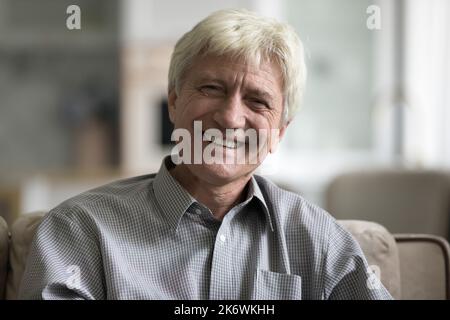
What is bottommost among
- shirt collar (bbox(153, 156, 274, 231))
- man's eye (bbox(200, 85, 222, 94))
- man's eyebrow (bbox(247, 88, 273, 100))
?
shirt collar (bbox(153, 156, 274, 231))

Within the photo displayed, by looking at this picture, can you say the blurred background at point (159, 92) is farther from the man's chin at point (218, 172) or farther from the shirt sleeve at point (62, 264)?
the shirt sleeve at point (62, 264)

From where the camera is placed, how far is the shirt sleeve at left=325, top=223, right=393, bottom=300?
1.21 m

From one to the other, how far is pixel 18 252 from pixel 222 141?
42cm

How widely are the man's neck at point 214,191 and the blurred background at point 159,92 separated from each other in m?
2.89

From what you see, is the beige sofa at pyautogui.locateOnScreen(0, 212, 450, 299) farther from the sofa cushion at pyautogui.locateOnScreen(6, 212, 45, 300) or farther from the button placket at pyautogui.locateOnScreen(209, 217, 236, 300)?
the button placket at pyautogui.locateOnScreen(209, 217, 236, 300)

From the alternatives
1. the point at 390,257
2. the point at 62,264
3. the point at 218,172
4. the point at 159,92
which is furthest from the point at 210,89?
the point at 159,92

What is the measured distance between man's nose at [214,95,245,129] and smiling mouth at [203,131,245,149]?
0.02 metres

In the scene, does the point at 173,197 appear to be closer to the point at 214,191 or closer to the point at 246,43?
the point at 214,191

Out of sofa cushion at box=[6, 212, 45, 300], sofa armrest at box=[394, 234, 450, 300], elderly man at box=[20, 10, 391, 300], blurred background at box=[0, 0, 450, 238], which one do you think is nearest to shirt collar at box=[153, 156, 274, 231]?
elderly man at box=[20, 10, 391, 300]

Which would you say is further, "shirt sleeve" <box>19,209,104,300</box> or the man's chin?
the man's chin

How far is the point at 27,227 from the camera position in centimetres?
127

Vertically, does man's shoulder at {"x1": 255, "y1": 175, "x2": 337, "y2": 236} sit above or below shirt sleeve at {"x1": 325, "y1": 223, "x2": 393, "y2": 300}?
above
